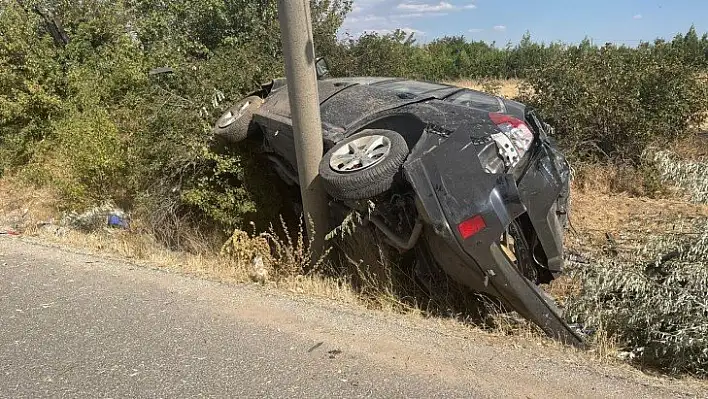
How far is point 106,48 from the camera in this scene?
11867 mm

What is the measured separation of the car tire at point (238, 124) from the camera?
662 centimetres

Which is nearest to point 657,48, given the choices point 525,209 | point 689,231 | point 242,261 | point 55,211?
point 689,231

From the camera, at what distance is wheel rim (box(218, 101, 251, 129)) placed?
685 centimetres

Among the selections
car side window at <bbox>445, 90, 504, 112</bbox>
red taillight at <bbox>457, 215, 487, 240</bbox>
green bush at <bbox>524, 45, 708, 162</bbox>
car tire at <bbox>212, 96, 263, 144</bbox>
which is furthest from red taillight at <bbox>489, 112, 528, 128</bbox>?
green bush at <bbox>524, 45, 708, 162</bbox>

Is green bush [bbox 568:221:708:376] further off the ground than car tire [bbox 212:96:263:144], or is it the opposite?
car tire [bbox 212:96:263:144]

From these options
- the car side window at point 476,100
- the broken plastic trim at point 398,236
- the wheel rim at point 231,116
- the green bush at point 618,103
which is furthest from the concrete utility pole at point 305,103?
the green bush at point 618,103

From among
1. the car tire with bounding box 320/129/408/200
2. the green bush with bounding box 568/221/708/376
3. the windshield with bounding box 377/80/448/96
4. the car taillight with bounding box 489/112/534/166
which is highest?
the windshield with bounding box 377/80/448/96

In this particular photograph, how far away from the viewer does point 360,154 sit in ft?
15.7

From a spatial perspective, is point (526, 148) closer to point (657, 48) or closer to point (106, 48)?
point (657, 48)

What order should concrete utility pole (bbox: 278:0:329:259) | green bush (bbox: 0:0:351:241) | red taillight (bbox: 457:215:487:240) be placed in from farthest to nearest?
green bush (bbox: 0:0:351:241)
concrete utility pole (bbox: 278:0:329:259)
red taillight (bbox: 457:215:487:240)

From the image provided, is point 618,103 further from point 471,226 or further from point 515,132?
point 471,226

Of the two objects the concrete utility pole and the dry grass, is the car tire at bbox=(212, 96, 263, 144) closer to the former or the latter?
the concrete utility pole

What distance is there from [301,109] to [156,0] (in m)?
10.2

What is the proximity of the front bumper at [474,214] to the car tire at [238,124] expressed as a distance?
9.02 ft
